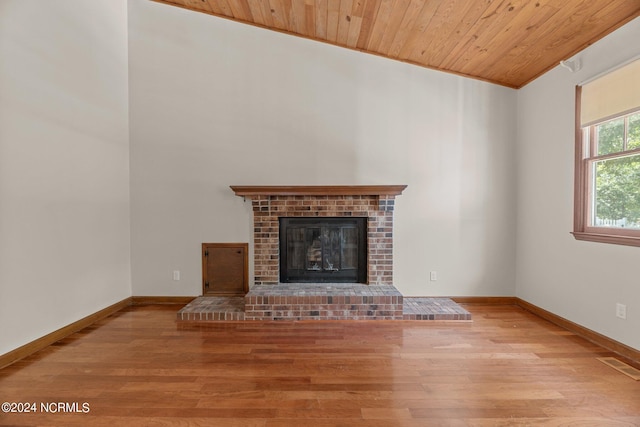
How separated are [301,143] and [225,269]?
5.76ft

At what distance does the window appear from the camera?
2.34 metres

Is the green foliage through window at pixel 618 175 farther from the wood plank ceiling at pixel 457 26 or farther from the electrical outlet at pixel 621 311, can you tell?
the wood plank ceiling at pixel 457 26

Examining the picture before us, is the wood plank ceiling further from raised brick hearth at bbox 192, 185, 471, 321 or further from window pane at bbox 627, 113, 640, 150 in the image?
raised brick hearth at bbox 192, 185, 471, 321

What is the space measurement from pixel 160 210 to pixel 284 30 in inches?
101

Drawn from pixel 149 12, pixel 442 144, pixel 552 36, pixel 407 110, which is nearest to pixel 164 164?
pixel 149 12

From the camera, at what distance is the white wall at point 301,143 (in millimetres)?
3545

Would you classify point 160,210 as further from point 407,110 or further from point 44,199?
point 407,110

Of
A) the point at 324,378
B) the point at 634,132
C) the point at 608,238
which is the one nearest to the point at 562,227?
the point at 608,238

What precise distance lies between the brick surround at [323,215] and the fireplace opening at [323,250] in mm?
96

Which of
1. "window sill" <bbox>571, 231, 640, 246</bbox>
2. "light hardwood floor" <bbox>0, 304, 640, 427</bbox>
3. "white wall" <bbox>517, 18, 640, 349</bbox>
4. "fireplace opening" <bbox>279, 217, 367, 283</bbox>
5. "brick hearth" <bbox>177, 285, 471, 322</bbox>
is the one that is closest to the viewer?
"light hardwood floor" <bbox>0, 304, 640, 427</bbox>

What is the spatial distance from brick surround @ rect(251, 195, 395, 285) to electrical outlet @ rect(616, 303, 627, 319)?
191 cm

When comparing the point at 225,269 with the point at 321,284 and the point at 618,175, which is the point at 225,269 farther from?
the point at 618,175

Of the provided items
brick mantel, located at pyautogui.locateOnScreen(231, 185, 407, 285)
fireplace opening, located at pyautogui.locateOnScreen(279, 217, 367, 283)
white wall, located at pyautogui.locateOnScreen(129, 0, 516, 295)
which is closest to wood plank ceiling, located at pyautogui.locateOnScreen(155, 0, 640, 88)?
white wall, located at pyautogui.locateOnScreen(129, 0, 516, 295)

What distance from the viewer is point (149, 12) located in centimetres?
353
